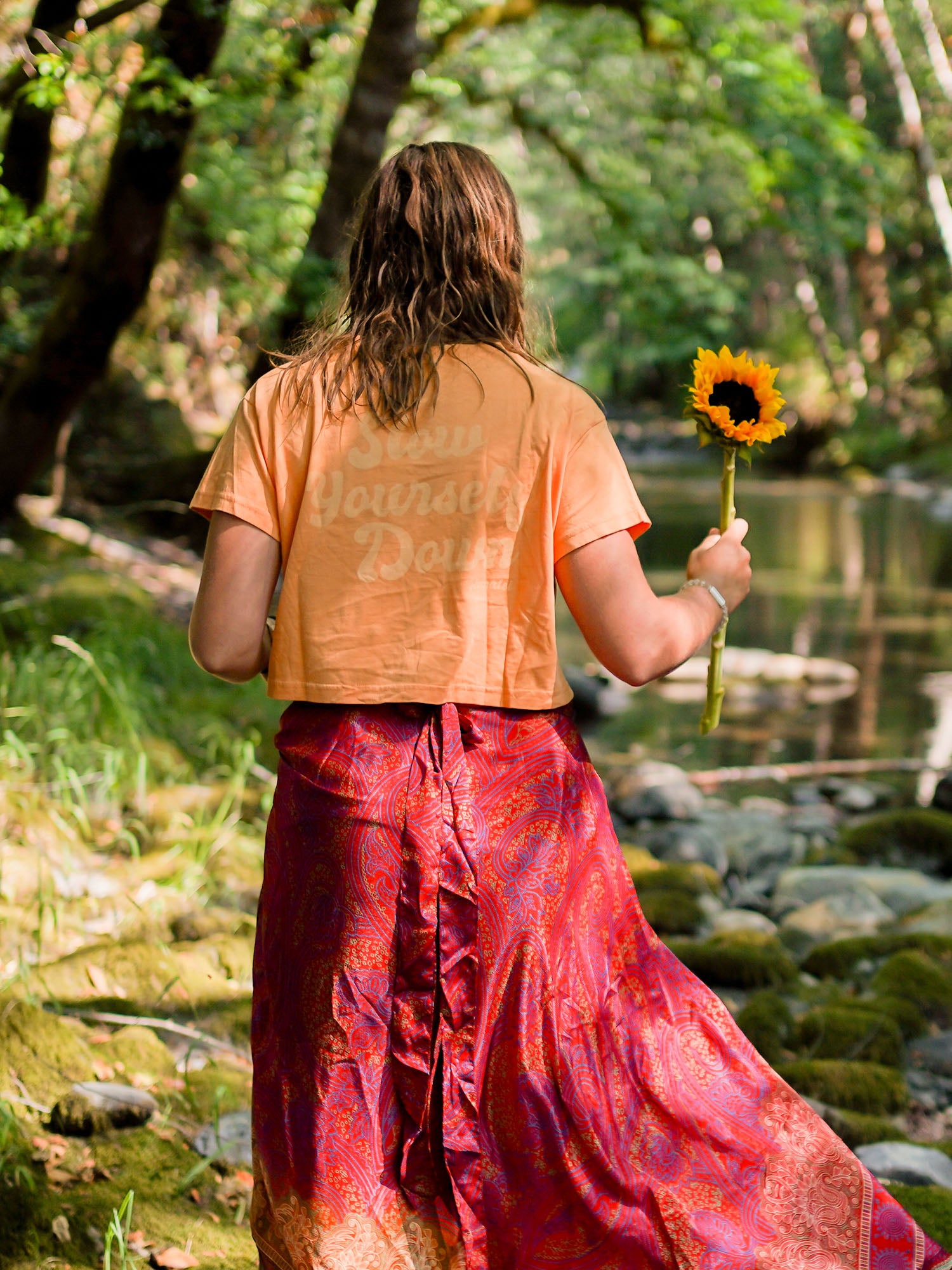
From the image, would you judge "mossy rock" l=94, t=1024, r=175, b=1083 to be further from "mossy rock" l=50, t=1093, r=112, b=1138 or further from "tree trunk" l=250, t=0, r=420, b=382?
"tree trunk" l=250, t=0, r=420, b=382

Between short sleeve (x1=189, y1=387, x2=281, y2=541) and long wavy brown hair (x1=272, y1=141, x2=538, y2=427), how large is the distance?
0.08 metres

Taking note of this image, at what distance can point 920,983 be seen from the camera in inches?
166

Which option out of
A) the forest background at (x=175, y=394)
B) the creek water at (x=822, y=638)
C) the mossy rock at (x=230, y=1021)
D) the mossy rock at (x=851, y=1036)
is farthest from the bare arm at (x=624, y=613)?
the creek water at (x=822, y=638)

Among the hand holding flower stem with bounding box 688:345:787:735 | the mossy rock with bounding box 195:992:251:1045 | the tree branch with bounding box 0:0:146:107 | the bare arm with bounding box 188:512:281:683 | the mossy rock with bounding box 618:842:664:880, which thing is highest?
the tree branch with bounding box 0:0:146:107

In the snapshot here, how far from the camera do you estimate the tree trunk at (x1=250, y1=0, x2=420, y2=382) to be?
279 inches

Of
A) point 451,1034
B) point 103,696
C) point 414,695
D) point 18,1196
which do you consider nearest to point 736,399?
point 414,695

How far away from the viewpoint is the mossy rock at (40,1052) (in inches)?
112

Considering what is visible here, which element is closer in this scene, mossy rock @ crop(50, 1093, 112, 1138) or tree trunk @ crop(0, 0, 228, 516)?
mossy rock @ crop(50, 1093, 112, 1138)

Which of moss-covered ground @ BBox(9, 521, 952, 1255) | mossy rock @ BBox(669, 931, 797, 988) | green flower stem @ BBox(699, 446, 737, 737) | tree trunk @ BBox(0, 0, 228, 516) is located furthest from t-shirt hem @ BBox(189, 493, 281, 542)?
tree trunk @ BBox(0, 0, 228, 516)

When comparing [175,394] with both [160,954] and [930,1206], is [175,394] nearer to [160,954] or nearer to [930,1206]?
[160,954]

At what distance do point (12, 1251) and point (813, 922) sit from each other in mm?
3439

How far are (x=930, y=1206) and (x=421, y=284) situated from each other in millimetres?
2138

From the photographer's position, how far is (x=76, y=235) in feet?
17.0

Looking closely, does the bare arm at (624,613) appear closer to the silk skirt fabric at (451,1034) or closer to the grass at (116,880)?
the silk skirt fabric at (451,1034)
